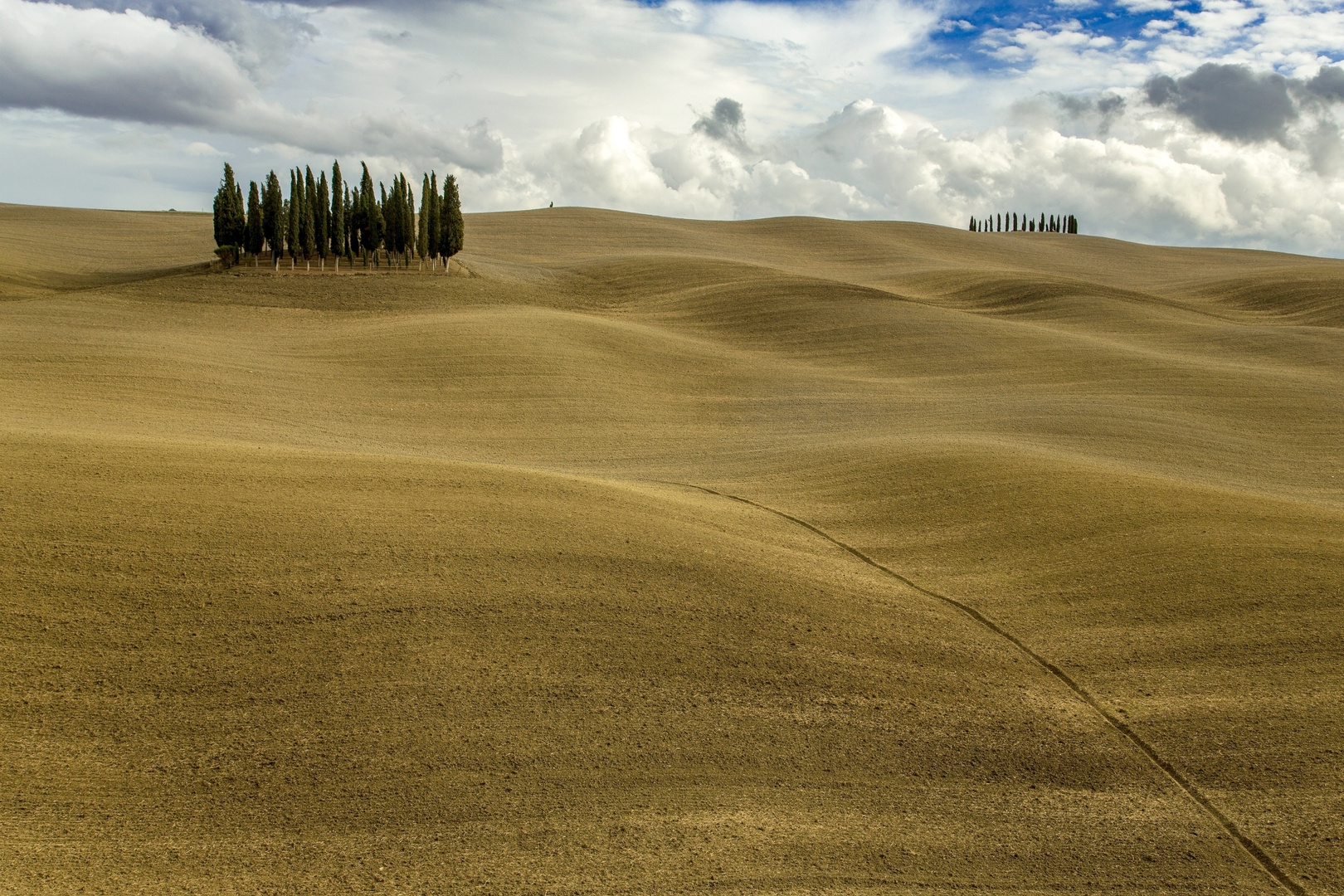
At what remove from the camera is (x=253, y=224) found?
136ft

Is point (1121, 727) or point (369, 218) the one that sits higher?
point (369, 218)

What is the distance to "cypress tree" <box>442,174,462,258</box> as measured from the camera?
44125 mm

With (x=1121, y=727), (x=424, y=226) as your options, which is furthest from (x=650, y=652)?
(x=424, y=226)

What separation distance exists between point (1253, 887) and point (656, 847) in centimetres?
475

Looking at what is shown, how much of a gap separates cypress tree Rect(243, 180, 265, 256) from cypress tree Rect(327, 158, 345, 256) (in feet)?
9.75

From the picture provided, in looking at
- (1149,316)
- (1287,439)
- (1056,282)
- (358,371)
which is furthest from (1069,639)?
(1056,282)

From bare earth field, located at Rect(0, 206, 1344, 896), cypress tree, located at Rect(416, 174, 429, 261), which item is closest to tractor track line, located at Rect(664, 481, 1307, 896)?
bare earth field, located at Rect(0, 206, 1344, 896)

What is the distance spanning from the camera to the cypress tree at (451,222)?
4412cm

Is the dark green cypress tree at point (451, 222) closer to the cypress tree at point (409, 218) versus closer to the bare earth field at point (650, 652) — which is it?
the cypress tree at point (409, 218)

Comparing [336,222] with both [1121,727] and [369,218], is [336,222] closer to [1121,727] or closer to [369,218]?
[369,218]

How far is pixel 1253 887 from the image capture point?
7.41 meters

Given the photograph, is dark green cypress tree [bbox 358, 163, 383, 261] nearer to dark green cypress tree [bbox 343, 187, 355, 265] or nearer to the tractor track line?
dark green cypress tree [bbox 343, 187, 355, 265]

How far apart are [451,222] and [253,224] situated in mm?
8634

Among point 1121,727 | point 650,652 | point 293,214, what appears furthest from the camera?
point 293,214
